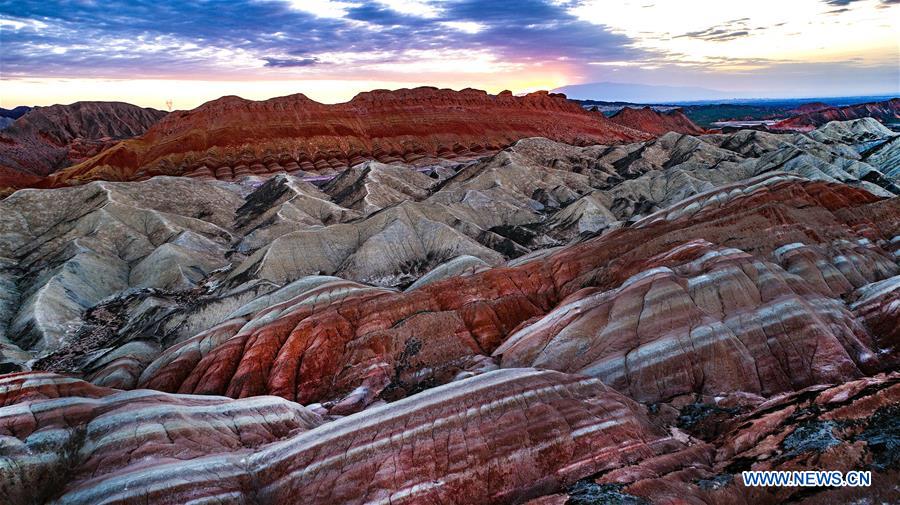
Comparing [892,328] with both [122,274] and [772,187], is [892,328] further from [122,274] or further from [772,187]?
[122,274]

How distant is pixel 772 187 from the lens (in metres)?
46.6

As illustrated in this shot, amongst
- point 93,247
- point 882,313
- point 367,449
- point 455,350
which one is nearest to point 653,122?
point 93,247

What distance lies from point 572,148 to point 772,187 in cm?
7786

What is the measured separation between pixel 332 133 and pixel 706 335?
119081 millimetres

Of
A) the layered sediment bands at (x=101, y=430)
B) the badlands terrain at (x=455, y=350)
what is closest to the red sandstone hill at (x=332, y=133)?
the badlands terrain at (x=455, y=350)

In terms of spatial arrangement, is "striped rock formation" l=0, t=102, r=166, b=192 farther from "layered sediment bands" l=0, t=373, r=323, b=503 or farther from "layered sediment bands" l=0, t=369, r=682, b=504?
"layered sediment bands" l=0, t=369, r=682, b=504

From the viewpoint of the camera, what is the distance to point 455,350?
3456 centimetres

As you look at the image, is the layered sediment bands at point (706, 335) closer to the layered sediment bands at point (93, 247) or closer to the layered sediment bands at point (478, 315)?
the layered sediment bands at point (478, 315)

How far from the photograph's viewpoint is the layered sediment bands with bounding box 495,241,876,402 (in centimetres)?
2536

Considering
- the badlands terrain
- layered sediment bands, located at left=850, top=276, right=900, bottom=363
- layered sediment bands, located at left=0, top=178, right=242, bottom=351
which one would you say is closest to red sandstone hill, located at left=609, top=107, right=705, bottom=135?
the badlands terrain

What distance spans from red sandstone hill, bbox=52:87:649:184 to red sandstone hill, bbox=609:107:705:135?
2142cm

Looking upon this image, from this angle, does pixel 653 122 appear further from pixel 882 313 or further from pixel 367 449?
pixel 367 449

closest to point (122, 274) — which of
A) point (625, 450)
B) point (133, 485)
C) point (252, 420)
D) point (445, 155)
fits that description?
point (252, 420)

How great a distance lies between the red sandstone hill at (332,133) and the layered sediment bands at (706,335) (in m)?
99.8
